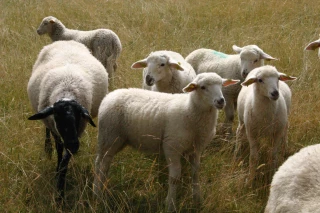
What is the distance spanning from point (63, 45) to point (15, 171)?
2.08 m

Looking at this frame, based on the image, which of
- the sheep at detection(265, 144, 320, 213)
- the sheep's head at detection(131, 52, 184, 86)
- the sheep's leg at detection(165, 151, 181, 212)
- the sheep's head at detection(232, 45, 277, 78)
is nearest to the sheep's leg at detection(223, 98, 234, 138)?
the sheep's head at detection(232, 45, 277, 78)

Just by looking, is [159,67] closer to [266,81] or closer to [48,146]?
[266,81]

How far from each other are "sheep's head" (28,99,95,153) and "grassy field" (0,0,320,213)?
0.29 metres

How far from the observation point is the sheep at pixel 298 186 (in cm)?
273

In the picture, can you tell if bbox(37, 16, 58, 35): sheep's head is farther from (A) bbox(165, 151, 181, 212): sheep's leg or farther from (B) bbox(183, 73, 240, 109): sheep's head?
(A) bbox(165, 151, 181, 212): sheep's leg

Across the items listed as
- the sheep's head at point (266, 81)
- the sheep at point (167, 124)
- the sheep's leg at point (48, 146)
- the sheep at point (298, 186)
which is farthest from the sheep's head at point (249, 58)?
the sheep at point (298, 186)

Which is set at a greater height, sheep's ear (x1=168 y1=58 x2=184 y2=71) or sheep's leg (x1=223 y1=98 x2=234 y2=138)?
sheep's ear (x1=168 y1=58 x2=184 y2=71)

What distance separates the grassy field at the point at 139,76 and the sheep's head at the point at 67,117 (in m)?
0.29

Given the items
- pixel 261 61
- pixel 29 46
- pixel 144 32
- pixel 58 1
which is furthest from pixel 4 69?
pixel 58 1

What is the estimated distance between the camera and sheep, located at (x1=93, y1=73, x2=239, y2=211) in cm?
415

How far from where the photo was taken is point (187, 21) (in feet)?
31.2

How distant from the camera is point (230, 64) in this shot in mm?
6316

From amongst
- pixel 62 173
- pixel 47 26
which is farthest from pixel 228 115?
pixel 47 26

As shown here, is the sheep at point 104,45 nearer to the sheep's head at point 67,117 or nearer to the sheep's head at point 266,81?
the sheep's head at point 67,117
